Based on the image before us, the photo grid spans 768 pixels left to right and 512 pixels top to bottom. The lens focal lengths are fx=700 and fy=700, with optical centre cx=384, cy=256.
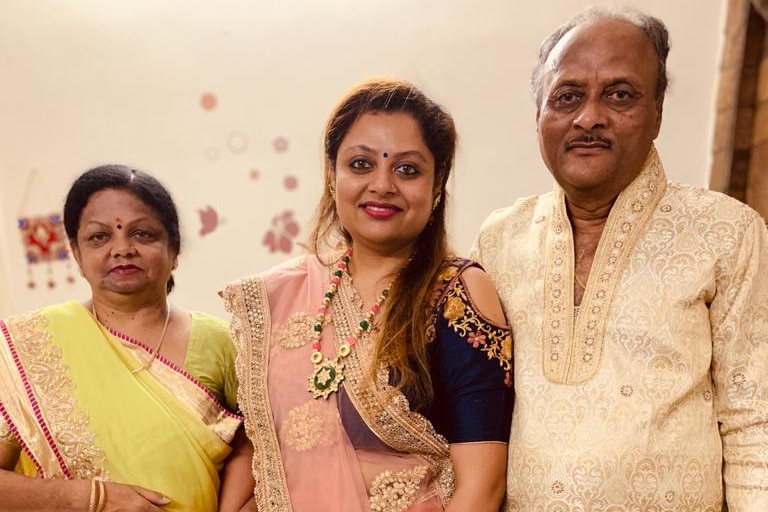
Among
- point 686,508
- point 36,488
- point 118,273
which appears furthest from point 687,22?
point 36,488

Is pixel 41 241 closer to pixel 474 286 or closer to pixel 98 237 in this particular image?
pixel 98 237

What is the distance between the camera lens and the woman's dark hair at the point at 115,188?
1.70 metres

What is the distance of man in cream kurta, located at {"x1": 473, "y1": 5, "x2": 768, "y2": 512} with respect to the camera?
4.41 feet

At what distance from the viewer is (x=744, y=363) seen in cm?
136

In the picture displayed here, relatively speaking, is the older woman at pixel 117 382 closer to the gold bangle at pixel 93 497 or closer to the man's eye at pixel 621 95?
the gold bangle at pixel 93 497

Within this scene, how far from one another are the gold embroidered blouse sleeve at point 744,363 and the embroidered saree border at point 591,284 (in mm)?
195

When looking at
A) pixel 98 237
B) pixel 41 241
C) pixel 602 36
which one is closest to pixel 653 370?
pixel 602 36

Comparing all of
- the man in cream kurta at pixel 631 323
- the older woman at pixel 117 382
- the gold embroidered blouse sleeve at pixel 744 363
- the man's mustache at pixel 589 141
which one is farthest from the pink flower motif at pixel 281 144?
the gold embroidered blouse sleeve at pixel 744 363

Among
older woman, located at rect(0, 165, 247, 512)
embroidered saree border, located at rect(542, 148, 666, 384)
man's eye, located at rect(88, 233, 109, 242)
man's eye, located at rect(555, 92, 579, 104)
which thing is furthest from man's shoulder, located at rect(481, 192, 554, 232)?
man's eye, located at rect(88, 233, 109, 242)

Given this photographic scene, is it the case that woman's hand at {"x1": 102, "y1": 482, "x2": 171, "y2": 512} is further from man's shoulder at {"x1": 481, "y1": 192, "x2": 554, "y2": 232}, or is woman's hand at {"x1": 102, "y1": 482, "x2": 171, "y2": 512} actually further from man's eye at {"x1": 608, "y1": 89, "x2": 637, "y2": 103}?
man's eye at {"x1": 608, "y1": 89, "x2": 637, "y2": 103}

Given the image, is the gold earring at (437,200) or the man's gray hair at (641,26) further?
the gold earring at (437,200)

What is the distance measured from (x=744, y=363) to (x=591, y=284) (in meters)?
0.32

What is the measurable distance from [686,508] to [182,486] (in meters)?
1.07

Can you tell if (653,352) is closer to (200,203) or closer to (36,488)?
(36,488)
